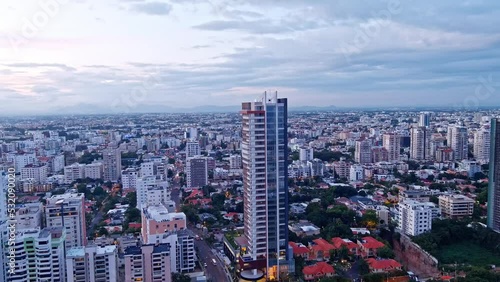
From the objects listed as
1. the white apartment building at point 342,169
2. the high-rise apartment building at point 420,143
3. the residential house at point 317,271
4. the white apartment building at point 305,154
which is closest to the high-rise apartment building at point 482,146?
the high-rise apartment building at point 420,143

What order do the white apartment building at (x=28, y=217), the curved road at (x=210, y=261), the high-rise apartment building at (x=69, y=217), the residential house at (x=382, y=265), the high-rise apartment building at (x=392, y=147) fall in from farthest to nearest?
1. the high-rise apartment building at (x=392, y=147)
2. the white apartment building at (x=28, y=217)
3. the high-rise apartment building at (x=69, y=217)
4. the curved road at (x=210, y=261)
5. the residential house at (x=382, y=265)

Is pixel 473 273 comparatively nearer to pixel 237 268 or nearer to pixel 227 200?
pixel 237 268

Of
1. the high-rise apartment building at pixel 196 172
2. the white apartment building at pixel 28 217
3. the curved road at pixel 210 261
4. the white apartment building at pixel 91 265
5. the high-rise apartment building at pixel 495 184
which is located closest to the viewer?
the white apartment building at pixel 91 265

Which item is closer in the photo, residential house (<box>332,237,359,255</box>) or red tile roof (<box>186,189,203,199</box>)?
residential house (<box>332,237,359,255</box>)

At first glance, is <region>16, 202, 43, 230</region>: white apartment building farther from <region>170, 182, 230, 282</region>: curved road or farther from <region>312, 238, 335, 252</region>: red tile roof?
<region>312, 238, 335, 252</region>: red tile roof

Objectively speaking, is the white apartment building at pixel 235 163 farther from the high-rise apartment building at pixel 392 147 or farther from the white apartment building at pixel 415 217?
the white apartment building at pixel 415 217

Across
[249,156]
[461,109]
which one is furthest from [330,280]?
[461,109]

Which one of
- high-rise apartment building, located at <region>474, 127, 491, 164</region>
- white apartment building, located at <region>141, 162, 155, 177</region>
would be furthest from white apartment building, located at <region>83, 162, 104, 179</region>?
high-rise apartment building, located at <region>474, 127, 491, 164</region>
